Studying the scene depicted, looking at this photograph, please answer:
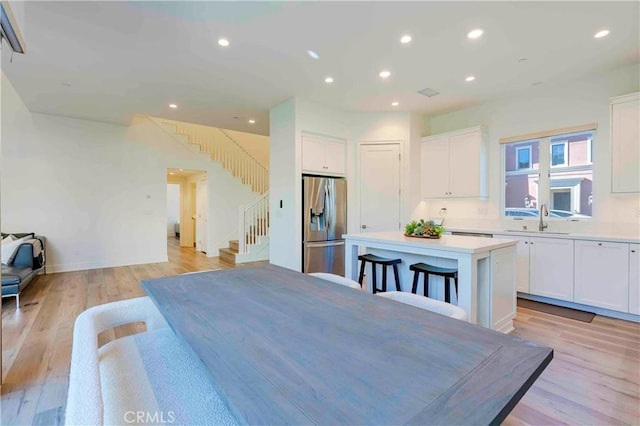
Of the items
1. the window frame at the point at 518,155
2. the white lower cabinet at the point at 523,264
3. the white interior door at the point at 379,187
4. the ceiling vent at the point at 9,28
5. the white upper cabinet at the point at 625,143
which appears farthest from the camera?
the white interior door at the point at 379,187

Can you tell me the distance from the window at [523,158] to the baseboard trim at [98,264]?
6.85 metres

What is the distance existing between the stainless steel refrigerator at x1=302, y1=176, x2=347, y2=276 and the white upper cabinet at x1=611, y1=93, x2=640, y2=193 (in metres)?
3.37

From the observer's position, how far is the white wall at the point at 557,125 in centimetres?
359

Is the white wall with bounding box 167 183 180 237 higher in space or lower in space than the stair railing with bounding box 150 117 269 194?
lower

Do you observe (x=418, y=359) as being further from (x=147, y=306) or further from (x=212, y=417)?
(x=147, y=306)

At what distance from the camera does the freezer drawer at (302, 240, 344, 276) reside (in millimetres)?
4562

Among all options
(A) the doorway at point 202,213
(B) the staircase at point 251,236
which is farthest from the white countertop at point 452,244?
(A) the doorway at point 202,213

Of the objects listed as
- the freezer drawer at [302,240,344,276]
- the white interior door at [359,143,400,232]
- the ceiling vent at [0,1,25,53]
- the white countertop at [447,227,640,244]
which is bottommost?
the freezer drawer at [302,240,344,276]

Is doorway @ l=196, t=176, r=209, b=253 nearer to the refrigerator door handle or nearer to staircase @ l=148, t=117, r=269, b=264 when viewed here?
staircase @ l=148, t=117, r=269, b=264

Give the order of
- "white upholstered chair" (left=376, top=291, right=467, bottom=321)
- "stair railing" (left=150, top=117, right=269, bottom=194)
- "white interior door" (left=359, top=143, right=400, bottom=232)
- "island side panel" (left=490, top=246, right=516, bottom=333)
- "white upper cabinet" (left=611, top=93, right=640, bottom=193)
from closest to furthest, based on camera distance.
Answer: "white upholstered chair" (left=376, top=291, right=467, bottom=321) → "island side panel" (left=490, top=246, right=516, bottom=333) → "white upper cabinet" (left=611, top=93, right=640, bottom=193) → "white interior door" (left=359, top=143, right=400, bottom=232) → "stair railing" (left=150, top=117, right=269, bottom=194)

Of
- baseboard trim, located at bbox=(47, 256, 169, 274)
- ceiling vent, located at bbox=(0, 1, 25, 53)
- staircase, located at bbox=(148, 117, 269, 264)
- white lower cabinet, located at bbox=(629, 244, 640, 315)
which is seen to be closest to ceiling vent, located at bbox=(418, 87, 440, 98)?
white lower cabinet, located at bbox=(629, 244, 640, 315)

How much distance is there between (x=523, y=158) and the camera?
14.7 feet

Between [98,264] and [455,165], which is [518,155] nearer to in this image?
[455,165]

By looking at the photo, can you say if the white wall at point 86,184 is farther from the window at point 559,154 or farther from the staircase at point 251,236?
the window at point 559,154
